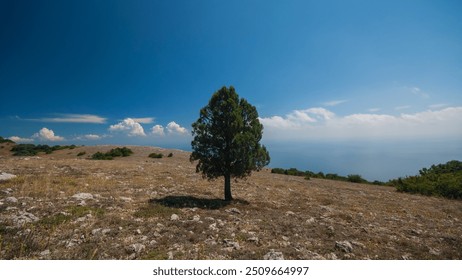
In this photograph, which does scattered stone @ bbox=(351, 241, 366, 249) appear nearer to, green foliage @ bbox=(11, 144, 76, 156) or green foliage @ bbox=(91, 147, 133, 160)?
green foliage @ bbox=(91, 147, 133, 160)

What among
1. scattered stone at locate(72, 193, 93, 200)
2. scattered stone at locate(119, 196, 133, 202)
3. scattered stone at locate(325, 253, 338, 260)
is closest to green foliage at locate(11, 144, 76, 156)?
scattered stone at locate(72, 193, 93, 200)

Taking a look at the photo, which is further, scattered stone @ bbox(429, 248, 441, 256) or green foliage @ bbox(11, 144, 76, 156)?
green foliage @ bbox(11, 144, 76, 156)

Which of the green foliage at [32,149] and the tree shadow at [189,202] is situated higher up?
the green foliage at [32,149]

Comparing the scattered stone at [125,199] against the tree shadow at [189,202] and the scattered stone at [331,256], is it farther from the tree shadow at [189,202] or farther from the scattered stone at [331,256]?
the scattered stone at [331,256]

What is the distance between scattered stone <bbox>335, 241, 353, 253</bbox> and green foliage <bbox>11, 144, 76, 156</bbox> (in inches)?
1978

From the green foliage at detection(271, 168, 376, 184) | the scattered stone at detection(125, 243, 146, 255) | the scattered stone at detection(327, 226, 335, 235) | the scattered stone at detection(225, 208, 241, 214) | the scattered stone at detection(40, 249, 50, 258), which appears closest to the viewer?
the scattered stone at detection(40, 249, 50, 258)

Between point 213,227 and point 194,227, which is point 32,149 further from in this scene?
point 213,227

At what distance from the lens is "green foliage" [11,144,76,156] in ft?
131

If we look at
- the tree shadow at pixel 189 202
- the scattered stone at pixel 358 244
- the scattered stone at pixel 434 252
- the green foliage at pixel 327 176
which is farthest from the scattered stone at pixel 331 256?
the green foliage at pixel 327 176

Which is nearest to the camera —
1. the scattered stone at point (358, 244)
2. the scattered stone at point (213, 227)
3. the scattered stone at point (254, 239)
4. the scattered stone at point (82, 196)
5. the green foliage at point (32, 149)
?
the scattered stone at point (254, 239)

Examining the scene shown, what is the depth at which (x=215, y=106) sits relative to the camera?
1415 cm

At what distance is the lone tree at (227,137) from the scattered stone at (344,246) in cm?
639

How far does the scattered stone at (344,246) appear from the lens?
7.56m

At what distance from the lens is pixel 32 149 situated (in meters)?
43.2
